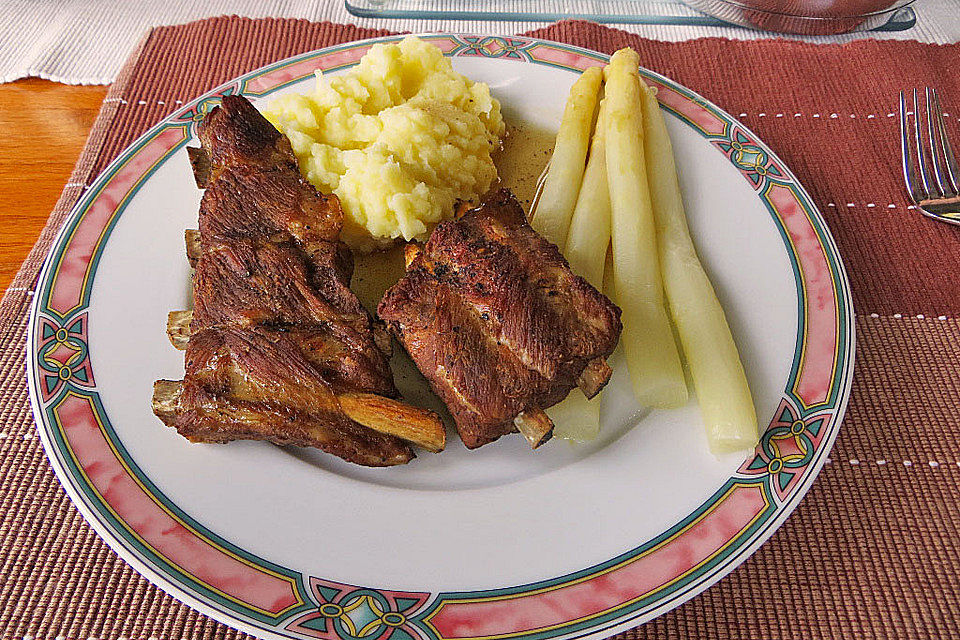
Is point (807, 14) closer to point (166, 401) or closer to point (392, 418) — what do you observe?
point (392, 418)

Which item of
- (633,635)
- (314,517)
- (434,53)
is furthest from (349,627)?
(434,53)

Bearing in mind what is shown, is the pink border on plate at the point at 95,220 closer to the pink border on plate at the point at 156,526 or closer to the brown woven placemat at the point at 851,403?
the brown woven placemat at the point at 851,403

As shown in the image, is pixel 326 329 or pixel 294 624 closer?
pixel 294 624

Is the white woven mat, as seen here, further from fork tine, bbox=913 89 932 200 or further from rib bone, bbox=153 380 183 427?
rib bone, bbox=153 380 183 427

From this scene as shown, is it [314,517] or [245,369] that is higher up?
[245,369]

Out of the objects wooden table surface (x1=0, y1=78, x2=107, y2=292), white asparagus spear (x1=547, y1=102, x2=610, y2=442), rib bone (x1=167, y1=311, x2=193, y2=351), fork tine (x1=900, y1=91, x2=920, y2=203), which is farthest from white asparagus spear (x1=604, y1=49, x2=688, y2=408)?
wooden table surface (x1=0, y1=78, x2=107, y2=292)

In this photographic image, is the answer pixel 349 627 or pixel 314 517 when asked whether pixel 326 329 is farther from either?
pixel 349 627

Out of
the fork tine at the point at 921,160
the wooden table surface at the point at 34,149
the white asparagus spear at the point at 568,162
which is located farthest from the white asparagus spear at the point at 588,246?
the wooden table surface at the point at 34,149

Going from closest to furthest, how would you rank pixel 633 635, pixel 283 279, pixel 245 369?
pixel 633 635
pixel 245 369
pixel 283 279

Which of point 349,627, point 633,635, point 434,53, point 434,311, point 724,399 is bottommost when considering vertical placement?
point 633,635
